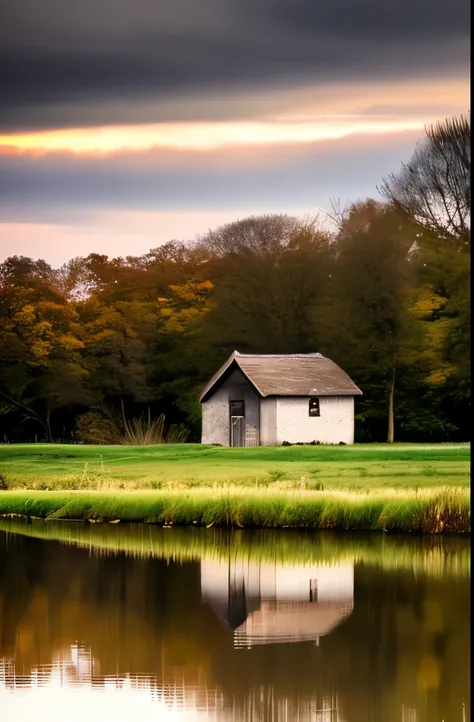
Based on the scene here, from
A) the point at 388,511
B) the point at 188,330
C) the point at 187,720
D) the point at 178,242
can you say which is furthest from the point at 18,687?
the point at 178,242

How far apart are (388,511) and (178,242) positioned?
18253 millimetres

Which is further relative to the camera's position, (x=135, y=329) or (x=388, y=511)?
(x=135, y=329)

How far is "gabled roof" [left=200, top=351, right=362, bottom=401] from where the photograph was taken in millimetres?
29953

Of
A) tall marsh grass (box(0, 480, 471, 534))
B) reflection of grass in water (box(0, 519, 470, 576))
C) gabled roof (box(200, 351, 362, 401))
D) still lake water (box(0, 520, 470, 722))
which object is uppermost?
gabled roof (box(200, 351, 362, 401))

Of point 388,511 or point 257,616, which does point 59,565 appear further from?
point 388,511

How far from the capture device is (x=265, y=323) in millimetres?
32000

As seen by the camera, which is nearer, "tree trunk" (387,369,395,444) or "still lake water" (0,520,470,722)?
"still lake water" (0,520,470,722)

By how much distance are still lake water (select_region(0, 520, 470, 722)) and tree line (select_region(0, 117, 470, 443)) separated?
46.1 feet

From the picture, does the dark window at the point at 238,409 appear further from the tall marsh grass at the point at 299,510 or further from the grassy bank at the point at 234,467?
the tall marsh grass at the point at 299,510

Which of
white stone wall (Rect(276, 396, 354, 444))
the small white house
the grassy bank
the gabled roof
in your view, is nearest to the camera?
the grassy bank

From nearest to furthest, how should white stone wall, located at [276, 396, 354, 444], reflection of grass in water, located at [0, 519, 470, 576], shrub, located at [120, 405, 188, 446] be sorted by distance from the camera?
1. reflection of grass in water, located at [0, 519, 470, 576]
2. white stone wall, located at [276, 396, 354, 444]
3. shrub, located at [120, 405, 188, 446]

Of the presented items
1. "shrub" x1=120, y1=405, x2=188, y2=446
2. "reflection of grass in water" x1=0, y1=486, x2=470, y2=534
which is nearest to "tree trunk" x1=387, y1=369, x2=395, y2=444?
"shrub" x1=120, y1=405, x2=188, y2=446

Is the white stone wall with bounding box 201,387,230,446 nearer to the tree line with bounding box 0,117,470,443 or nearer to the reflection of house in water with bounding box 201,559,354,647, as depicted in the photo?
the tree line with bounding box 0,117,470,443

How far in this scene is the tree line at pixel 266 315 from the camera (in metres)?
29.8
